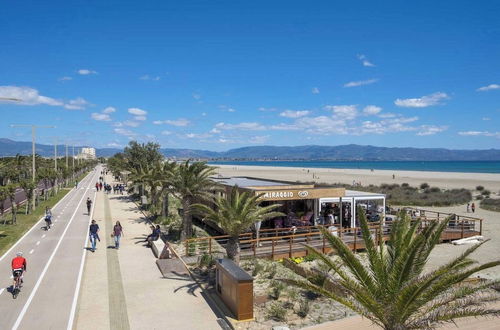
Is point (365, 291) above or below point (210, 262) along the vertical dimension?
above

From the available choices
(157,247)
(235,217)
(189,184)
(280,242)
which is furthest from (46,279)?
(280,242)

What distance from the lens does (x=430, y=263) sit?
1842 centimetres

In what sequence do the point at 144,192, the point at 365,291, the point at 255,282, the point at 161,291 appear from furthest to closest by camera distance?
1. the point at 144,192
2. the point at 255,282
3. the point at 161,291
4. the point at 365,291

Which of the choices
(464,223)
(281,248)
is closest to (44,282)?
(281,248)

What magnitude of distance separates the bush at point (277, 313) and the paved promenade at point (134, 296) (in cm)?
156

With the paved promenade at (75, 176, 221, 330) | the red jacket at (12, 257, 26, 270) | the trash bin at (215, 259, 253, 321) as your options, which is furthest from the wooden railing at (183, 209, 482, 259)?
the red jacket at (12, 257, 26, 270)

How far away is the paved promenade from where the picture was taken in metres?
10.7

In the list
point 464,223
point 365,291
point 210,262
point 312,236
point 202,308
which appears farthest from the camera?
point 464,223

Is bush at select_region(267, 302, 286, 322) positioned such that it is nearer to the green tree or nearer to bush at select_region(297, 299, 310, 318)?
bush at select_region(297, 299, 310, 318)

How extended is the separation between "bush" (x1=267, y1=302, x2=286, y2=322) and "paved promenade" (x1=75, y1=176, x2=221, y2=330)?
156 centimetres

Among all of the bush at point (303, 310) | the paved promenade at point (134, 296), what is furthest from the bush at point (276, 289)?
the paved promenade at point (134, 296)

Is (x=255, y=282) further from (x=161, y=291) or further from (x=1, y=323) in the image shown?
(x=1, y=323)

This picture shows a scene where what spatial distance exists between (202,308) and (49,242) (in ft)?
41.3

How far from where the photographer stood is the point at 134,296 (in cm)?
1264
